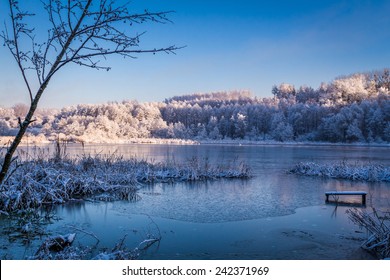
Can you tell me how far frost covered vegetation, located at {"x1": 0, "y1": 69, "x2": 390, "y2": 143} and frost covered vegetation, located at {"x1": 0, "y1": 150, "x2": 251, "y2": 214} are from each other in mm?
33467

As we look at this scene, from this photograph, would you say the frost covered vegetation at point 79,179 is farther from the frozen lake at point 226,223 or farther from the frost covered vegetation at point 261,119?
the frost covered vegetation at point 261,119

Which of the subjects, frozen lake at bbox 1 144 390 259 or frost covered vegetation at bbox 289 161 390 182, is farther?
A: frost covered vegetation at bbox 289 161 390 182

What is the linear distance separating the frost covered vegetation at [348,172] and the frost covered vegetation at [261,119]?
28.2 m

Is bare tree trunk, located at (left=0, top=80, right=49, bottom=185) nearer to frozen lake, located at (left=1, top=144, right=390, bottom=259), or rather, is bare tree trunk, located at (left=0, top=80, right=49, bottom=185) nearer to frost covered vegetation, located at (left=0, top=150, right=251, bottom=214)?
frozen lake, located at (left=1, top=144, right=390, bottom=259)

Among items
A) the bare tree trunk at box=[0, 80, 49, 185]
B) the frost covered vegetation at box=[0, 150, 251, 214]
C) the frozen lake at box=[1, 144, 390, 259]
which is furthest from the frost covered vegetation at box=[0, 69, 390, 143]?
the bare tree trunk at box=[0, 80, 49, 185]

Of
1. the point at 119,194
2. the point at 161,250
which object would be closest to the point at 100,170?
the point at 119,194

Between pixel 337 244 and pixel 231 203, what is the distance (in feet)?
12.6

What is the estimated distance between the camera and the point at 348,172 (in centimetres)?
1545

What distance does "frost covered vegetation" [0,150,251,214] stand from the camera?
8.98 m

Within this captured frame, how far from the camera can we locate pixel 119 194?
10.7 meters

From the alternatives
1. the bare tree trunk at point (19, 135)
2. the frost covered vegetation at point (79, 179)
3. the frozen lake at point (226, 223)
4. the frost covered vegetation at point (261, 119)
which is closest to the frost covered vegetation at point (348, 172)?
the frozen lake at point (226, 223)

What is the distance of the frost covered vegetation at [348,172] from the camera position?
14.8m

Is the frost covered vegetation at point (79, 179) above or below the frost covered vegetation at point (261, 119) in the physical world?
below
